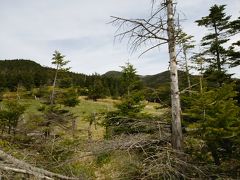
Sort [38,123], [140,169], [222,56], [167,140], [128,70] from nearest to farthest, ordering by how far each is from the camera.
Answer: [140,169], [167,140], [38,123], [128,70], [222,56]

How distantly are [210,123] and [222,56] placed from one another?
1581cm

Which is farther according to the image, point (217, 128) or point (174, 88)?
point (217, 128)

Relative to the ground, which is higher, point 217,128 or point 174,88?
point 174,88

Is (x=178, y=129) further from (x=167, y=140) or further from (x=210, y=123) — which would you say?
(x=210, y=123)

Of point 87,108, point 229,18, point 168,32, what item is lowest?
point 87,108

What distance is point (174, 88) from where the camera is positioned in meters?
6.63

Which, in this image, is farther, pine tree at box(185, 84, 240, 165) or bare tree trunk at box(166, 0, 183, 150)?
pine tree at box(185, 84, 240, 165)

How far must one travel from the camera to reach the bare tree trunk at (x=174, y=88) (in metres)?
6.39

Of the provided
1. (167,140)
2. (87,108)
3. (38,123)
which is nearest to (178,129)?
(167,140)

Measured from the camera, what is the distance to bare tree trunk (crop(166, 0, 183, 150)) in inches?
252

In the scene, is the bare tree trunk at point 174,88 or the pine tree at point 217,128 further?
the pine tree at point 217,128

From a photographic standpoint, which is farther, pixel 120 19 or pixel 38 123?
→ pixel 38 123

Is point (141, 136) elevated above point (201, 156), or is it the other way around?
point (141, 136)

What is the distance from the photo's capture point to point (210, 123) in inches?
362
